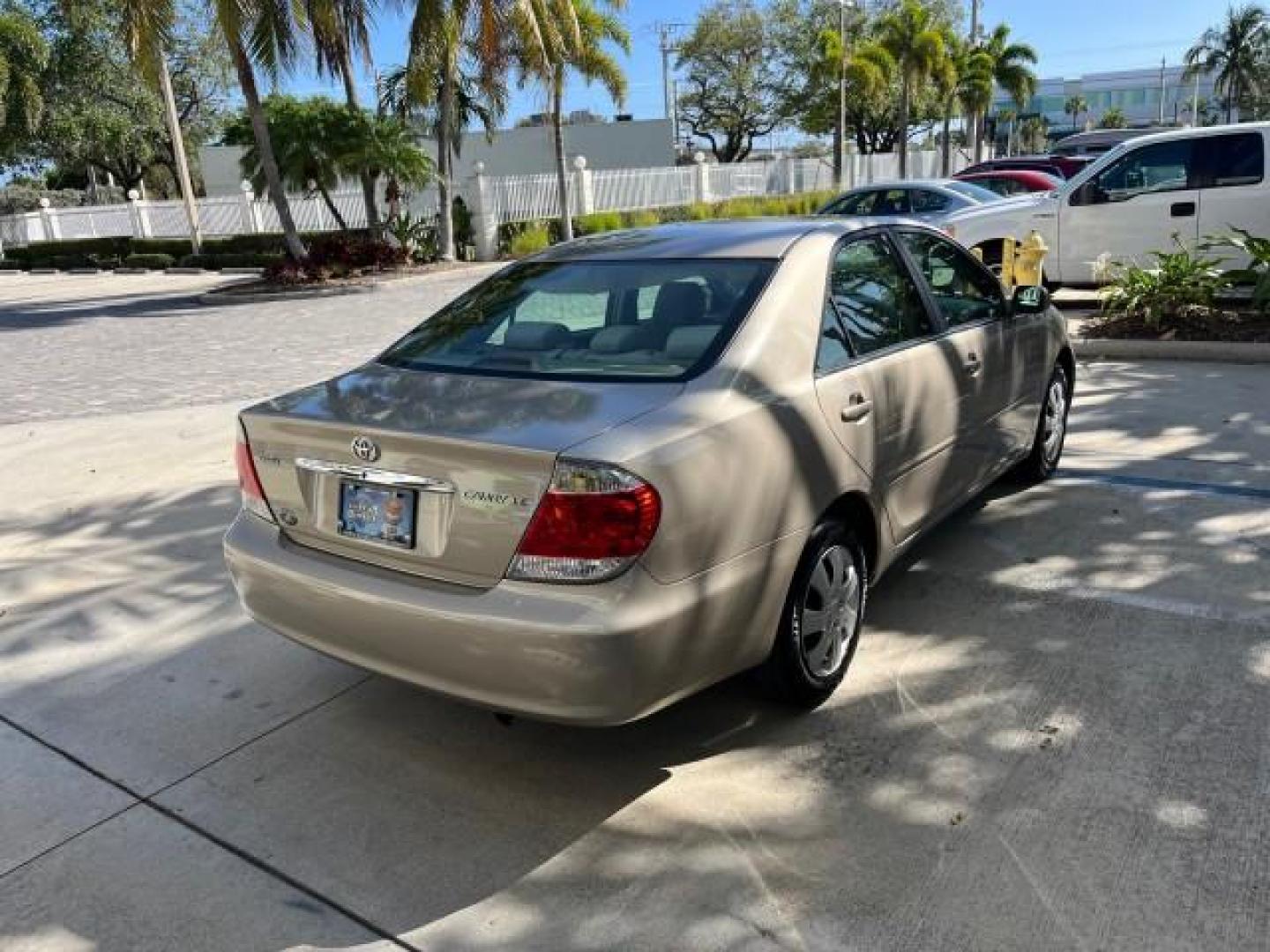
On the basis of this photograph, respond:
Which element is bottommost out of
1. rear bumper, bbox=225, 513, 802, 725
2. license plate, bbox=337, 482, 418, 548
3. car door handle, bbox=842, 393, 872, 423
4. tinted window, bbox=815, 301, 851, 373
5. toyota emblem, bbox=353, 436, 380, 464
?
rear bumper, bbox=225, 513, 802, 725

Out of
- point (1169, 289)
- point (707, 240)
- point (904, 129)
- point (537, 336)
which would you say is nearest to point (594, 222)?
point (904, 129)

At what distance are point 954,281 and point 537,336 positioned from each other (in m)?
2.05

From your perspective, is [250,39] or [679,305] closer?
[679,305]

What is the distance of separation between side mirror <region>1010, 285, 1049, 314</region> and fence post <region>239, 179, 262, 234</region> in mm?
28543

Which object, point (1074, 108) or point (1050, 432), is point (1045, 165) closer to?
point (1050, 432)

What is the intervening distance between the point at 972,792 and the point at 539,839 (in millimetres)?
1230

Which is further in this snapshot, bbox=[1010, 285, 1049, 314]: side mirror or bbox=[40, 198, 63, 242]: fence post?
bbox=[40, 198, 63, 242]: fence post

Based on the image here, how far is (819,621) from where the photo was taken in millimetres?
3324

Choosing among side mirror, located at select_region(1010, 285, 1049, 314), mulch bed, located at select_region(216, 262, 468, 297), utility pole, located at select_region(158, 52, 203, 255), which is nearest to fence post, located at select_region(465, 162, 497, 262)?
mulch bed, located at select_region(216, 262, 468, 297)

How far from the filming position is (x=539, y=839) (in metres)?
2.85

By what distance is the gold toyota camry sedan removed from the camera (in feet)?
8.64

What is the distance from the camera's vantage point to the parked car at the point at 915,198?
42.5ft

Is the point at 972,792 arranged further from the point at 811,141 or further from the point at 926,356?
the point at 811,141

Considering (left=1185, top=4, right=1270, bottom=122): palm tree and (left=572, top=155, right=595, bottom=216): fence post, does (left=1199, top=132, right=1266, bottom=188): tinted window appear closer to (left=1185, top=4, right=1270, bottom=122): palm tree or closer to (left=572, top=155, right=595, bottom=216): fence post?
(left=572, top=155, right=595, bottom=216): fence post
